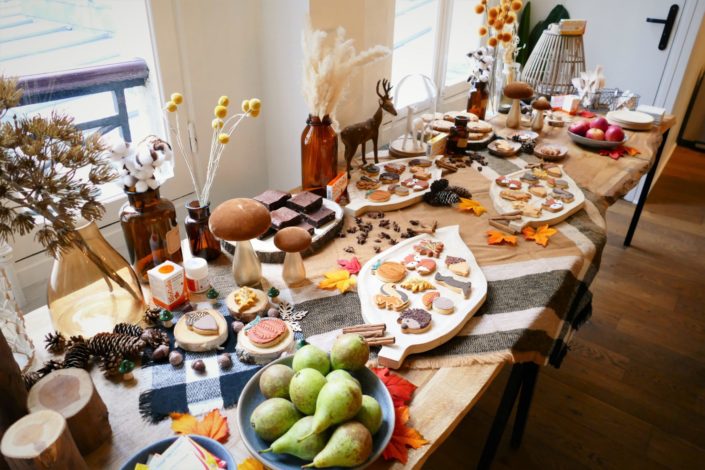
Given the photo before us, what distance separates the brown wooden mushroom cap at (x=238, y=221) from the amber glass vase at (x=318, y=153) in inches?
19.5

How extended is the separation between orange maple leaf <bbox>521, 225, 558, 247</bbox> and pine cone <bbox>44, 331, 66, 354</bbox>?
3.99ft

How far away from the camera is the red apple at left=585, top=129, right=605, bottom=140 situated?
2.12m

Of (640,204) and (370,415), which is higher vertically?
(370,415)

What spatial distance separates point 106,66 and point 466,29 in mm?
2215

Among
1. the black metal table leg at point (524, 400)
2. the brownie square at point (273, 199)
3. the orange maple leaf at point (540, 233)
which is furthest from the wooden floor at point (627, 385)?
the brownie square at point (273, 199)

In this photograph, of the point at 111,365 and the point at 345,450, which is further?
the point at 111,365

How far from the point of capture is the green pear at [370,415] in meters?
0.78

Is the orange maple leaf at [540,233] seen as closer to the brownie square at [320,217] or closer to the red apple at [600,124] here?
the brownie square at [320,217]

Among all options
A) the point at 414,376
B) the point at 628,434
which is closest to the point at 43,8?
the point at 414,376

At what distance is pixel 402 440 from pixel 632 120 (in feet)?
6.89

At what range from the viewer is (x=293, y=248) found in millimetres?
1172

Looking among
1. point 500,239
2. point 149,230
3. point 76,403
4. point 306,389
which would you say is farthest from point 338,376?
point 500,239

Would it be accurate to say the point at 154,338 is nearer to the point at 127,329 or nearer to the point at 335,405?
the point at 127,329

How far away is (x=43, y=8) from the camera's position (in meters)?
1.27
